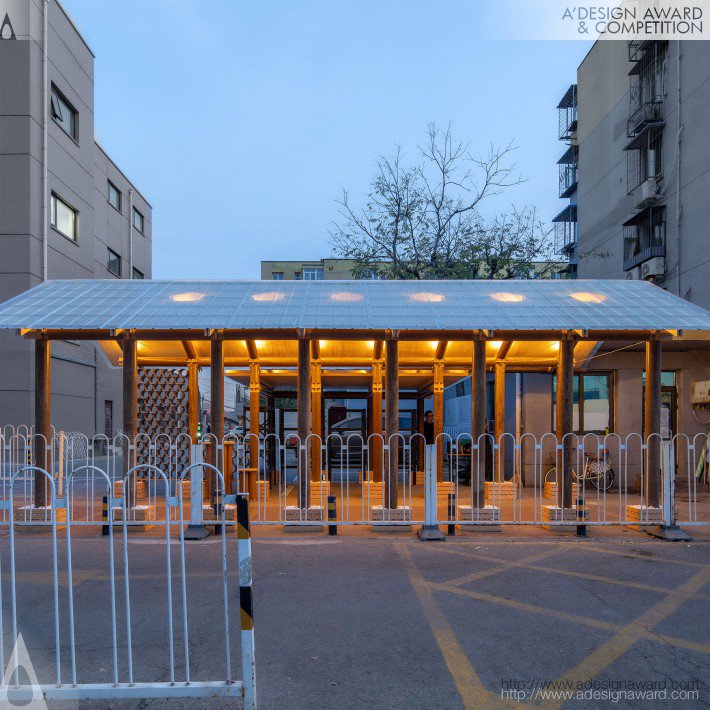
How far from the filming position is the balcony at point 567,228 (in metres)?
34.8

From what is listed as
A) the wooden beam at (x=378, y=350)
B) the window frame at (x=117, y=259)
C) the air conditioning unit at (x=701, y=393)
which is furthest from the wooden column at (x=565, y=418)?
the window frame at (x=117, y=259)

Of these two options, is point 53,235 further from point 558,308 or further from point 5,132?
point 558,308

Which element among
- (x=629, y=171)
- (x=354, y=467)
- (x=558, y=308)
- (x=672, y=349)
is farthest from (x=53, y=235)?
(x=629, y=171)

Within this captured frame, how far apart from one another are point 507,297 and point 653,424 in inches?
122

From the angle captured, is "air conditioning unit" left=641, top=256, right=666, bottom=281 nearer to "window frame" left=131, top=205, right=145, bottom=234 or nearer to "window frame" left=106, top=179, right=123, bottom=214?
"window frame" left=106, top=179, right=123, bottom=214

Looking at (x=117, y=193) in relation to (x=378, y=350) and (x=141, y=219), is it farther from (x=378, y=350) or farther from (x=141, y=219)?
(x=378, y=350)

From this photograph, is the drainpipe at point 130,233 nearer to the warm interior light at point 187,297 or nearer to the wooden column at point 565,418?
the warm interior light at point 187,297

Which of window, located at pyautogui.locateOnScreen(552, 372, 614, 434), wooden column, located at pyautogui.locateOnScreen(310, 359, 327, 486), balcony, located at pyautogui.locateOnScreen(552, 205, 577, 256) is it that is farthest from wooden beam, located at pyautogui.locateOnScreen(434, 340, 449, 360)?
balcony, located at pyautogui.locateOnScreen(552, 205, 577, 256)

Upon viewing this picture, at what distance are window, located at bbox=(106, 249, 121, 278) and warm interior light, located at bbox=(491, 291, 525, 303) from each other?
22302mm

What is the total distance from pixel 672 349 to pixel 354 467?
9321 millimetres

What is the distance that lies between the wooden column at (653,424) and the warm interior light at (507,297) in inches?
85.9

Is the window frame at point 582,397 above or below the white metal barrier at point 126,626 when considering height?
above

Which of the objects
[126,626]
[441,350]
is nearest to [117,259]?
[441,350]

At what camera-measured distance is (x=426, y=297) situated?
1048 centimetres
